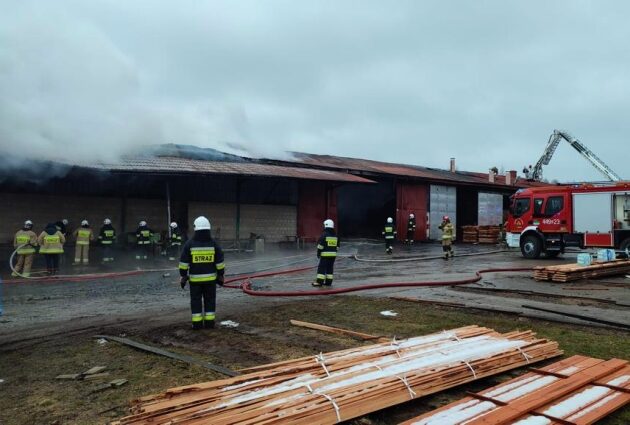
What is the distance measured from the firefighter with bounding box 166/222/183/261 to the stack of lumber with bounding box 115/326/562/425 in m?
13.8

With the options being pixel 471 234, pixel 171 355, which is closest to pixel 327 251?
pixel 171 355

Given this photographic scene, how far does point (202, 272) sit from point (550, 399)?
4548 mm

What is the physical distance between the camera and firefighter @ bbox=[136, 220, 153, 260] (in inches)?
652

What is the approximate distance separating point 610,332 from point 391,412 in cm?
398

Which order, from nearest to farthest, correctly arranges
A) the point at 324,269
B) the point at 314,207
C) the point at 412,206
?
the point at 324,269, the point at 314,207, the point at 412,206

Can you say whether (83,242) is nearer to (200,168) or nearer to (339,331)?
(200,168)

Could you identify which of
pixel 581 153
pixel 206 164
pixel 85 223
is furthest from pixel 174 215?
pixel 581 153

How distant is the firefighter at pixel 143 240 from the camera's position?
16562 millimetres

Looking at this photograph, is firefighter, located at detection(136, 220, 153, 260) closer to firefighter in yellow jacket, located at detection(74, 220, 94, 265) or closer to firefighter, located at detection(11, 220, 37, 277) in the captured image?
firefighter in yellow jacket, located at detection(74, 220, 94, 265)

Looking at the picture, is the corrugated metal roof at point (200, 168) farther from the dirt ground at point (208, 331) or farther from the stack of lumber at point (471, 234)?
the stack of lumber at point (471, 234)

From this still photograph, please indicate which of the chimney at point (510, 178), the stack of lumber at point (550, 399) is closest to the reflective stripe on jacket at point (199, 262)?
the stack of lumber at point (550, 399)

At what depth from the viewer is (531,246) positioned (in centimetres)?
1756

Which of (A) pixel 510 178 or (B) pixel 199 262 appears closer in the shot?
(B) pixel 199 262

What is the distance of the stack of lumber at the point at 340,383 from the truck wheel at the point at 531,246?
13.6m
